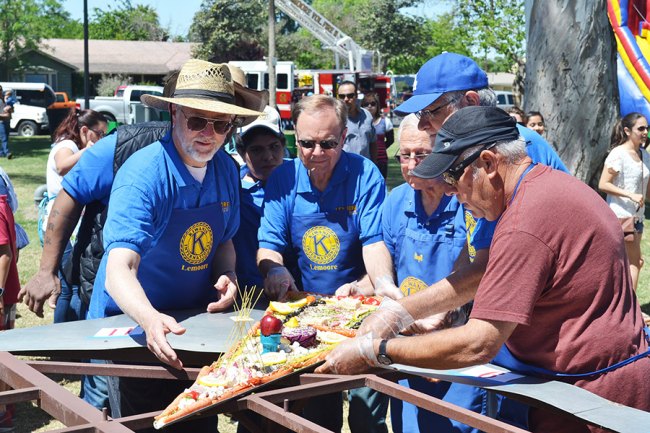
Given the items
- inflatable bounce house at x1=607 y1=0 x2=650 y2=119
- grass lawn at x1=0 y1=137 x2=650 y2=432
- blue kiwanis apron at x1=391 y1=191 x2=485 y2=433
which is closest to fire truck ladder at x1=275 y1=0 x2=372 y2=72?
grass lawn at x1=0 y1=137 x2=650 y2=432

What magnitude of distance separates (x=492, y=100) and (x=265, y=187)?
45.6 inches

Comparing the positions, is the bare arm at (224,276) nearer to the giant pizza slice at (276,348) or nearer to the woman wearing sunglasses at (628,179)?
the giant pizza slice at (276,348)

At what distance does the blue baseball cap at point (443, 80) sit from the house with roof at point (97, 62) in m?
45.1

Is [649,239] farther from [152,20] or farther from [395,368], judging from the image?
[152,20]

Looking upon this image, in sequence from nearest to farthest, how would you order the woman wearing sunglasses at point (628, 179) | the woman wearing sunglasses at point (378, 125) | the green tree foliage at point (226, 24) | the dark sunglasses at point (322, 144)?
the dark sunglasses at point (322, 144) → the woman wearing sunglasses at point (628, 179) → the woman wearing sunglasses at point (378, 125) → the green tree foliage at point (226, 24)

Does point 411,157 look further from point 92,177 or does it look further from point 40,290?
point 40,290

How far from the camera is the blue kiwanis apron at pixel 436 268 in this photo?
3395mm

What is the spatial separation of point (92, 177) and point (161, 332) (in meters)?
1.35

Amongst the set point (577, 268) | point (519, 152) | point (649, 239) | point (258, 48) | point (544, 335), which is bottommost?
point (649, 239)

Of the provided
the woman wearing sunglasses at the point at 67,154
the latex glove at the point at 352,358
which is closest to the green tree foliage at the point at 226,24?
the woman wearing sunglasses at the point at 67,154

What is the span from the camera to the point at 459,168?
2504 mm

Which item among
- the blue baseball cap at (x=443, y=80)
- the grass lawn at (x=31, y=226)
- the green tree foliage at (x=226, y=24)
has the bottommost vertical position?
the grass lawn at (x=31, y=226)

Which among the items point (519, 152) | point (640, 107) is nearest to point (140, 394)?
point (519, 152)

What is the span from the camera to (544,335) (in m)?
2.55
